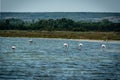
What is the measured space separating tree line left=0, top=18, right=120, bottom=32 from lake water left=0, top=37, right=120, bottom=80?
26.7 inches

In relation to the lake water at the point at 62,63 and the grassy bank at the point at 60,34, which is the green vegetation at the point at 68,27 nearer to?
the grassy bank at the point at 60,34

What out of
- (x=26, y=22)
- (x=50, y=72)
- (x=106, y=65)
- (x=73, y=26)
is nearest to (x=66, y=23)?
(x=73, y=26)

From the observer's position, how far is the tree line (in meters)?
12.3

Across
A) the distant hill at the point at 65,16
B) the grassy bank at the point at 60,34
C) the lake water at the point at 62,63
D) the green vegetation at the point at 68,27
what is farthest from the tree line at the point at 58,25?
the lake water at the point at 62,63

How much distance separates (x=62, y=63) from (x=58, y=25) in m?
3.91

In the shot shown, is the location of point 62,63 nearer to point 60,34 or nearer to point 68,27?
point 68,27

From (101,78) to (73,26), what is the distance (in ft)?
19.1

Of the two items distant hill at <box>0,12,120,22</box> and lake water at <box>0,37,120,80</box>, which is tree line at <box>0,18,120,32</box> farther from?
lake water at <box>0,37,120,80</box>

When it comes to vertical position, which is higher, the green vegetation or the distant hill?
the distant hill

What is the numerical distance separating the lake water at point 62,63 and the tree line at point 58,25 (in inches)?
26.7

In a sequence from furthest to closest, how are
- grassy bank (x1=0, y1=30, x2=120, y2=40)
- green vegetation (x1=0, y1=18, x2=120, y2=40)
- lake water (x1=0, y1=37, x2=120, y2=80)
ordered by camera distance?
grassy bank (x1=0, y1=30, x2=120, y2=40) < green vegetation (x1=0, y1=18, x2=120, y2=40) < lake water (x1=0, y1=37, x2=120, y2=80)

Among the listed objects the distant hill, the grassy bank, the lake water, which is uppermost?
the distant hill

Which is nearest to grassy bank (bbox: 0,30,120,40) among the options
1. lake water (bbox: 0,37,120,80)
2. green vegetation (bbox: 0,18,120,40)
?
green vegetation (bbox: 0,18,120,40)

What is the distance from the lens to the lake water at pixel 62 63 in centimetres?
802
